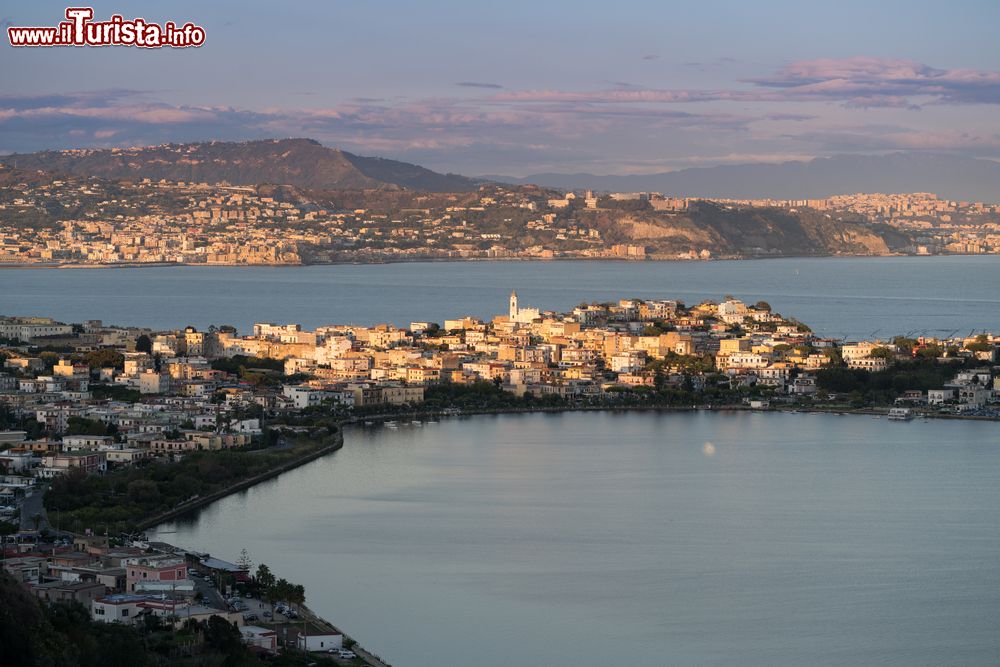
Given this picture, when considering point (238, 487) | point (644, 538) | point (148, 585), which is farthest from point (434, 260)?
point (148, 585)

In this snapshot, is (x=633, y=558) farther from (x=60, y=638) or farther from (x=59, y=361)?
(x=59, y=361)

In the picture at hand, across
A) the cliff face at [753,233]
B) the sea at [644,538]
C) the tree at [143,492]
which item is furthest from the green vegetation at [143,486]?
the cliff face at [753,233]

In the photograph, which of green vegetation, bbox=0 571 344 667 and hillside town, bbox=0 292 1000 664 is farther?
hillside town, bbox=0 292 1000 664

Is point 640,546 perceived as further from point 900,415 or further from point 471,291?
point 471,291

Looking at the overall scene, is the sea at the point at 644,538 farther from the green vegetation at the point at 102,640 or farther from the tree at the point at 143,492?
the green vegetation at the point at 102,640

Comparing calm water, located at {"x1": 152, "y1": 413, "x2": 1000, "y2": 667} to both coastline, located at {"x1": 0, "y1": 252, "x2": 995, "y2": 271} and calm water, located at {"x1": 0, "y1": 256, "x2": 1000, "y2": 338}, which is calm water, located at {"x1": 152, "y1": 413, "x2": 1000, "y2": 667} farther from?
coastline, located at {"x1": 0, "y1": 252, "x2": 995, "y2": 271}

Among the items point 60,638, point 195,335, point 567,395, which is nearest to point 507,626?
point 60,638

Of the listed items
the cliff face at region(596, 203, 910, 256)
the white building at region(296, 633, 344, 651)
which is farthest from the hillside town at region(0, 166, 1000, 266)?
the white building at region(296, 633, 344, 651)
